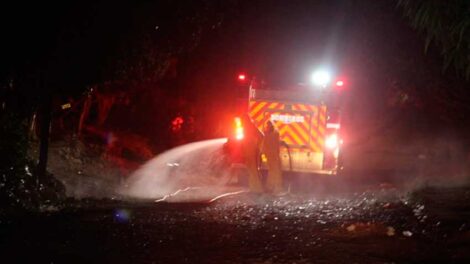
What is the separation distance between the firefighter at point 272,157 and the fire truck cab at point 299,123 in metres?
0.47

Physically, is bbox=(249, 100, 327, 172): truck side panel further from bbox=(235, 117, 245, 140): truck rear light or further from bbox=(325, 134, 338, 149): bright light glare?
bbox=(235, 117, 245, 140): truck rear light

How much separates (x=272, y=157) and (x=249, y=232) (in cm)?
405

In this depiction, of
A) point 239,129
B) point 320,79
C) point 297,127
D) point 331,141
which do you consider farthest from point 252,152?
point 320,79

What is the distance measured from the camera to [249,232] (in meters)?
6.76

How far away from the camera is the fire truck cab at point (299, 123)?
1124 centimetres

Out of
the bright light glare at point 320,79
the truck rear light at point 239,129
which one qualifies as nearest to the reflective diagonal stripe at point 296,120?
the truck rear light at point 239,129

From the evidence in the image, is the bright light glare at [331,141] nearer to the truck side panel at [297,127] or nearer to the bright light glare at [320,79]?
the truck side panel at [297,127]

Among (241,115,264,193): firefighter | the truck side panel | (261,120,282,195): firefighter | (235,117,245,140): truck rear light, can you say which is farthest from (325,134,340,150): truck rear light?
(235,117,245,140): truck rear light

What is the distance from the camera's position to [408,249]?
5766 millimetres

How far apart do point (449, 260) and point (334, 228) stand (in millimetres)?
1864

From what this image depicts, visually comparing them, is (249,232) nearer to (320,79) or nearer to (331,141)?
(331,141)

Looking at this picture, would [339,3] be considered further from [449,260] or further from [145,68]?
[449,260]

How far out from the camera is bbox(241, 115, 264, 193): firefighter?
10.8m

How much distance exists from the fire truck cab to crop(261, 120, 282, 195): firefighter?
1.55ft
